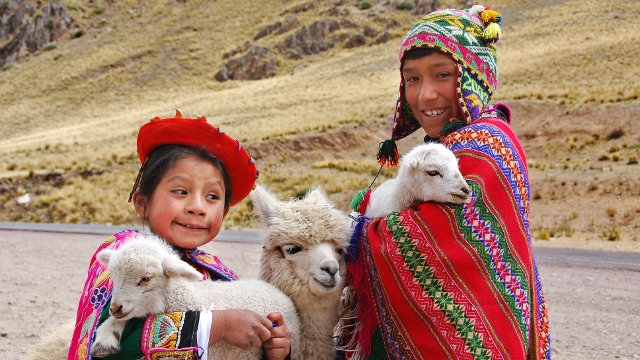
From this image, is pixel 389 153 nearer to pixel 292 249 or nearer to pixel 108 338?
pixel 292 249

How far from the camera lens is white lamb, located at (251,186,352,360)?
2.37 meters

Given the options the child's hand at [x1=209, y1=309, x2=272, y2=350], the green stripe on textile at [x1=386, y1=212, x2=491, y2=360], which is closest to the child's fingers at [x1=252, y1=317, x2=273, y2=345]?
the child's hand at [x1=209, y1=309, x2=272, y2=350]

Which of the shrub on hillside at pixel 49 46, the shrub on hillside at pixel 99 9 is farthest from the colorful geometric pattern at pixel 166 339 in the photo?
the shrub on hillside at pixel 99 9

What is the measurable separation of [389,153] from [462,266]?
1041 millimetres

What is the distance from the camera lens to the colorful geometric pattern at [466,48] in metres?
2.62

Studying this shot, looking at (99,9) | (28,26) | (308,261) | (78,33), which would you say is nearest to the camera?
(308,261)

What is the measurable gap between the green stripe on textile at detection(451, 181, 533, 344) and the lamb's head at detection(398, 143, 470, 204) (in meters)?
0.06

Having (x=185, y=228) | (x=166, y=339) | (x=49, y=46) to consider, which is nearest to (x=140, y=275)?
(x=166, y=339)

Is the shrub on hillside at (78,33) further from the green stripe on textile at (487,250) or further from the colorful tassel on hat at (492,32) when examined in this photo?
the green stripe on textile at (487,250)

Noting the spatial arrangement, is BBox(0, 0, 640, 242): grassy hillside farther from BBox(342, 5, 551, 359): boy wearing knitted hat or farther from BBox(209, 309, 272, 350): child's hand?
BBox(209, 309, 272, 350): child's hand

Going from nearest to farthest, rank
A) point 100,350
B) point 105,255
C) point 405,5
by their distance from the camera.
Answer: point 100,350, point 105,255, point 405,5

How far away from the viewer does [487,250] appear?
89.1 inches

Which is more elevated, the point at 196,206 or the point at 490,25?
the point at 490,25

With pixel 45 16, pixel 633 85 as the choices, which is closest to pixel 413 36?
pixel 633 85
